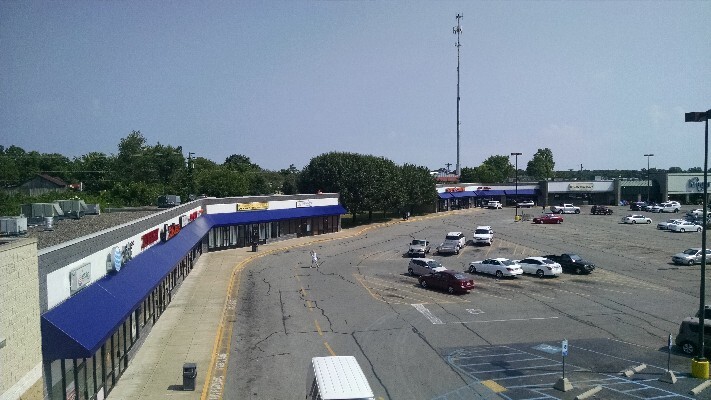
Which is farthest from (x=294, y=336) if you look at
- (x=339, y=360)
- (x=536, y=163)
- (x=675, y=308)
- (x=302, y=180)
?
(x=536, y=163)

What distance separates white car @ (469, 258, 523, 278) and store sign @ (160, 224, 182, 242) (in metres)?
20.6

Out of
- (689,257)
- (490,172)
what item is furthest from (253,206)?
(490,172)

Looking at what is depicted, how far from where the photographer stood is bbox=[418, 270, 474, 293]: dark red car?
3139cm

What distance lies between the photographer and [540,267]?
37.0m

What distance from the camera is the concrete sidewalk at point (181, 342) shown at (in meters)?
17.2

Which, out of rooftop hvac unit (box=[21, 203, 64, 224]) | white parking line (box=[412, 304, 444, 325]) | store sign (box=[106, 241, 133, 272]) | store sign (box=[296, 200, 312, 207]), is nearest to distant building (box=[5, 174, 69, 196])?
store sign (box=[296, 200, 312, 207])

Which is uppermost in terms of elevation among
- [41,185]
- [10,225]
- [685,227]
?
[41,185]

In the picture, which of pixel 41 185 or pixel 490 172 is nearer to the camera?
pixel 41 185

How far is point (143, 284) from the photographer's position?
20.6 metres

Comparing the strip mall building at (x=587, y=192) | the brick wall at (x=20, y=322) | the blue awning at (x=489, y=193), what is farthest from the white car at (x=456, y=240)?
the blue awning at (x=489, y=193)

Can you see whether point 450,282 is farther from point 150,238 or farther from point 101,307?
point 101,307

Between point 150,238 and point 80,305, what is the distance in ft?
36.2

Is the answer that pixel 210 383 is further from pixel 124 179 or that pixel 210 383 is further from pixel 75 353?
pixel 124 179

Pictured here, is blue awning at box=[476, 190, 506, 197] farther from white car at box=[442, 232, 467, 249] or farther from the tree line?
white car at box=[442, 232, 467, 249]
